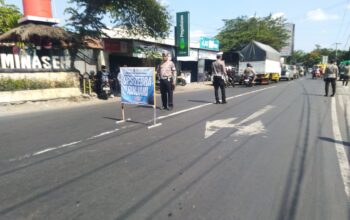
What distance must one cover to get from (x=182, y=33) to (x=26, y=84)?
15.3 m

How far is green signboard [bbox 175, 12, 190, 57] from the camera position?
83.4 feet

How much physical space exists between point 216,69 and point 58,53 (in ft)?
28.2

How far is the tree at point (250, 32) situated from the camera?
44.0 m

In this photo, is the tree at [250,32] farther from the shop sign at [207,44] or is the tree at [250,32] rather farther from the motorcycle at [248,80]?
the motorcycle at [248,80]

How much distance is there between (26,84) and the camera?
13617 mm

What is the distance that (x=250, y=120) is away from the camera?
27.7 ft

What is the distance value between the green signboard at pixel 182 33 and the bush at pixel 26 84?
13.0 m

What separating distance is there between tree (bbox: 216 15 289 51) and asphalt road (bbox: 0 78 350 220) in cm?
3741

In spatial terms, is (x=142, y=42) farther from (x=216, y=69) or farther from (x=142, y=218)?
(x=142, y=218)

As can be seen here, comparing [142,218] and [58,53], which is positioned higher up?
[58,53]

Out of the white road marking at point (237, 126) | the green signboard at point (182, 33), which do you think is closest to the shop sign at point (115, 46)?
the green signboard at point (182, 33)

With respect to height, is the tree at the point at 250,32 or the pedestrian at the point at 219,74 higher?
the tree at the point at 250,32

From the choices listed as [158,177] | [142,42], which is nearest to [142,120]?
[158,177]

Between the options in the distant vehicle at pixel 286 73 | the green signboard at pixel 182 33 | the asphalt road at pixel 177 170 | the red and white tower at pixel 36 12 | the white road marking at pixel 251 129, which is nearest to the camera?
the asphalt road at pixel 177 170
